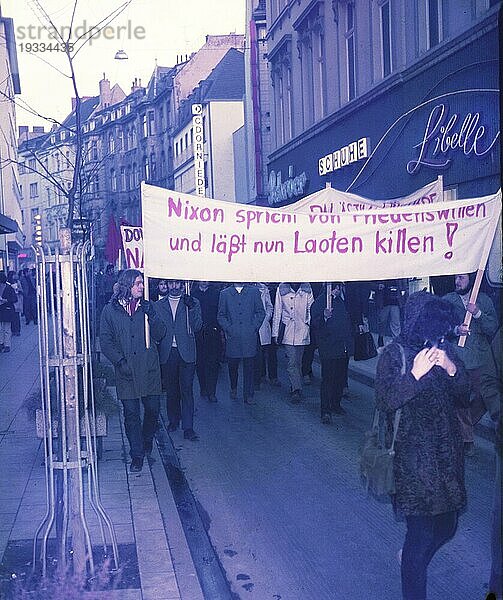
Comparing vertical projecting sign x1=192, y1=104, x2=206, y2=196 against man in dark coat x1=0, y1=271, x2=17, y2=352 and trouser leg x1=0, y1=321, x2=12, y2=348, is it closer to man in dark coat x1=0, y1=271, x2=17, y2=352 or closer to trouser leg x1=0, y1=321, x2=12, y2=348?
man in dark coat x1=0, y1=271, x2=17, y2=352

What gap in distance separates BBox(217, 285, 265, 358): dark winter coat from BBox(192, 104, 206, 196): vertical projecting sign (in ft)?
14.5

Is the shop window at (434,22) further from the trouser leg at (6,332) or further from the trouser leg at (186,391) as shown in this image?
the trouser leg at (6,332)

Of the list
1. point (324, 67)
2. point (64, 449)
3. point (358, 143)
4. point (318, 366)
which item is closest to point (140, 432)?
point (64, 449)

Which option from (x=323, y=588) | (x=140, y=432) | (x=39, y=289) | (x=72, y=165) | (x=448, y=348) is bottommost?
(x=323, y=588)

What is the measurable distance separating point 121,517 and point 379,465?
103 inches

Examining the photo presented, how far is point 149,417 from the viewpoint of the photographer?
328 inches

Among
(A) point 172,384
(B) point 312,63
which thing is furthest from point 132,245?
(B) point 312,63

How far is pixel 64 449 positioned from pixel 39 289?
0.95m

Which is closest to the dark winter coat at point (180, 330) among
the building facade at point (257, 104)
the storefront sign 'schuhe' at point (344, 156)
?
the storefront sign 'schuhe' at point (344, 156)

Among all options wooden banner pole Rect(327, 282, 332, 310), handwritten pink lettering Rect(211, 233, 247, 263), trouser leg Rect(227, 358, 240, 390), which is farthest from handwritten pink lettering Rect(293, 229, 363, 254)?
trouser leg Rect(227, 358, 240, 390)

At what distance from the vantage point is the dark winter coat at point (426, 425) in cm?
432

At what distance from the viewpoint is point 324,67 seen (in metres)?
20.7

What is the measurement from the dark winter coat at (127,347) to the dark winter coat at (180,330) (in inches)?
63.8

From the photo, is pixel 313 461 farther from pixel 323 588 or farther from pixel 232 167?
pixel 232 167
